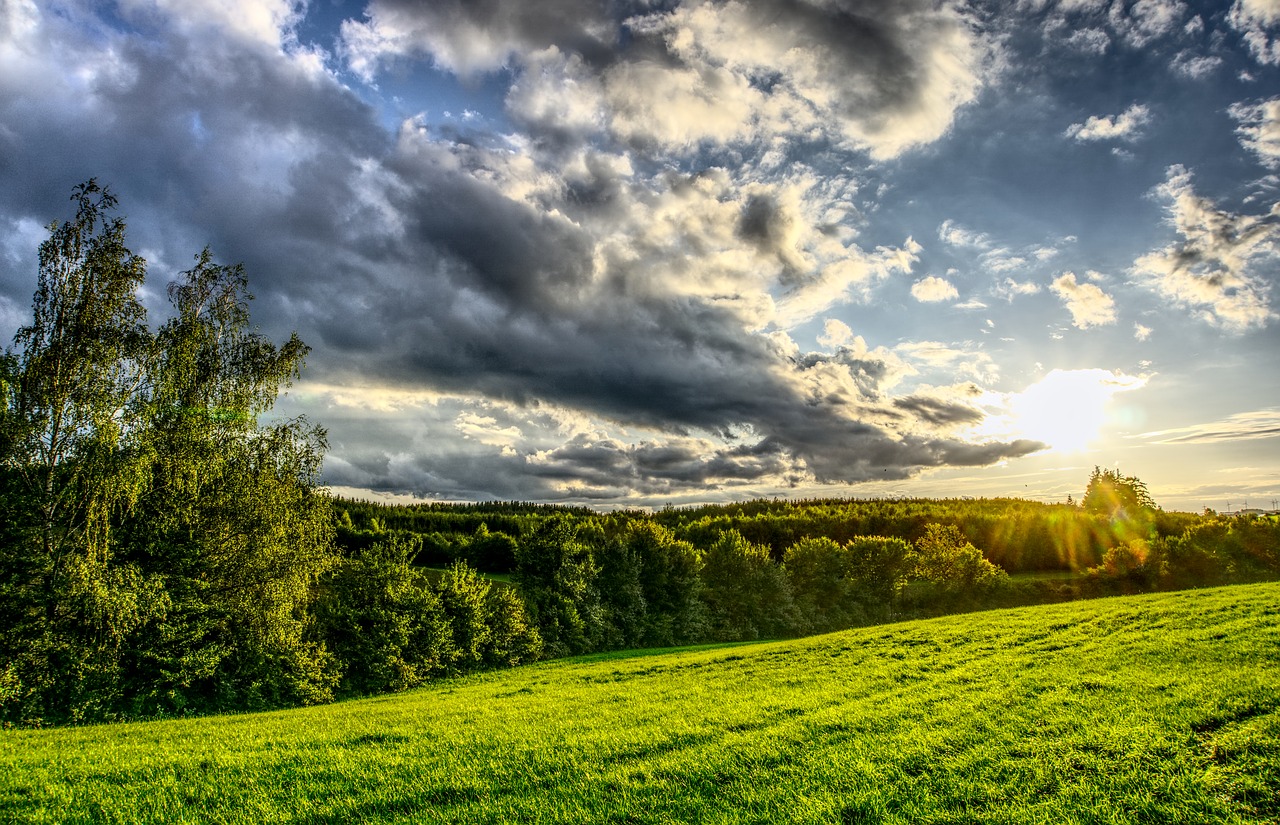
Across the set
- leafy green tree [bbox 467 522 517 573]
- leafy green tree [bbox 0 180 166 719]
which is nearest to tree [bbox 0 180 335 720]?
leafy green tree [bbox 0 180 166 719]

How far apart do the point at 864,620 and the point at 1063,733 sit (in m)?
73.5

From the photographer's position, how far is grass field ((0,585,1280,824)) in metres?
10.8

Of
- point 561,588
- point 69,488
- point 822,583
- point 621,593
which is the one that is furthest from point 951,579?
point 69,488

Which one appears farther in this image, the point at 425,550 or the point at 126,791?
the point at 425,550

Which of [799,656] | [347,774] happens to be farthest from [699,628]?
[347,774]

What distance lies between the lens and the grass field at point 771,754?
10805 millimetres

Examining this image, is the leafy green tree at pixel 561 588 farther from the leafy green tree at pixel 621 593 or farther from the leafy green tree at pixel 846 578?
the leafy green tree at pixel 846 578

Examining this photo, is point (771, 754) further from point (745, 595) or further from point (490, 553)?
point (490, 553)

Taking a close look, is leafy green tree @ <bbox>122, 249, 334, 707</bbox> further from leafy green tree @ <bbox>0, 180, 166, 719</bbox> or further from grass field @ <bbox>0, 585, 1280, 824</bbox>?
grass field @ <bbox>0, 585, 1280, 824</bbox>

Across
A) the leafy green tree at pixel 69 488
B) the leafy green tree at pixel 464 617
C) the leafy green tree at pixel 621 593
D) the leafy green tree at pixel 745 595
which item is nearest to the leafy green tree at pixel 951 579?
the leafy green tree at pixel 745 595

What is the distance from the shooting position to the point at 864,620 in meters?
81.6

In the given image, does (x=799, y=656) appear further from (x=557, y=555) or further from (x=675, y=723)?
(x=557, y=555)

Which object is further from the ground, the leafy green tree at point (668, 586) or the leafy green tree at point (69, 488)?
the leafy green tree at point (69, 488)

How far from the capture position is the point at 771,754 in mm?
13727
